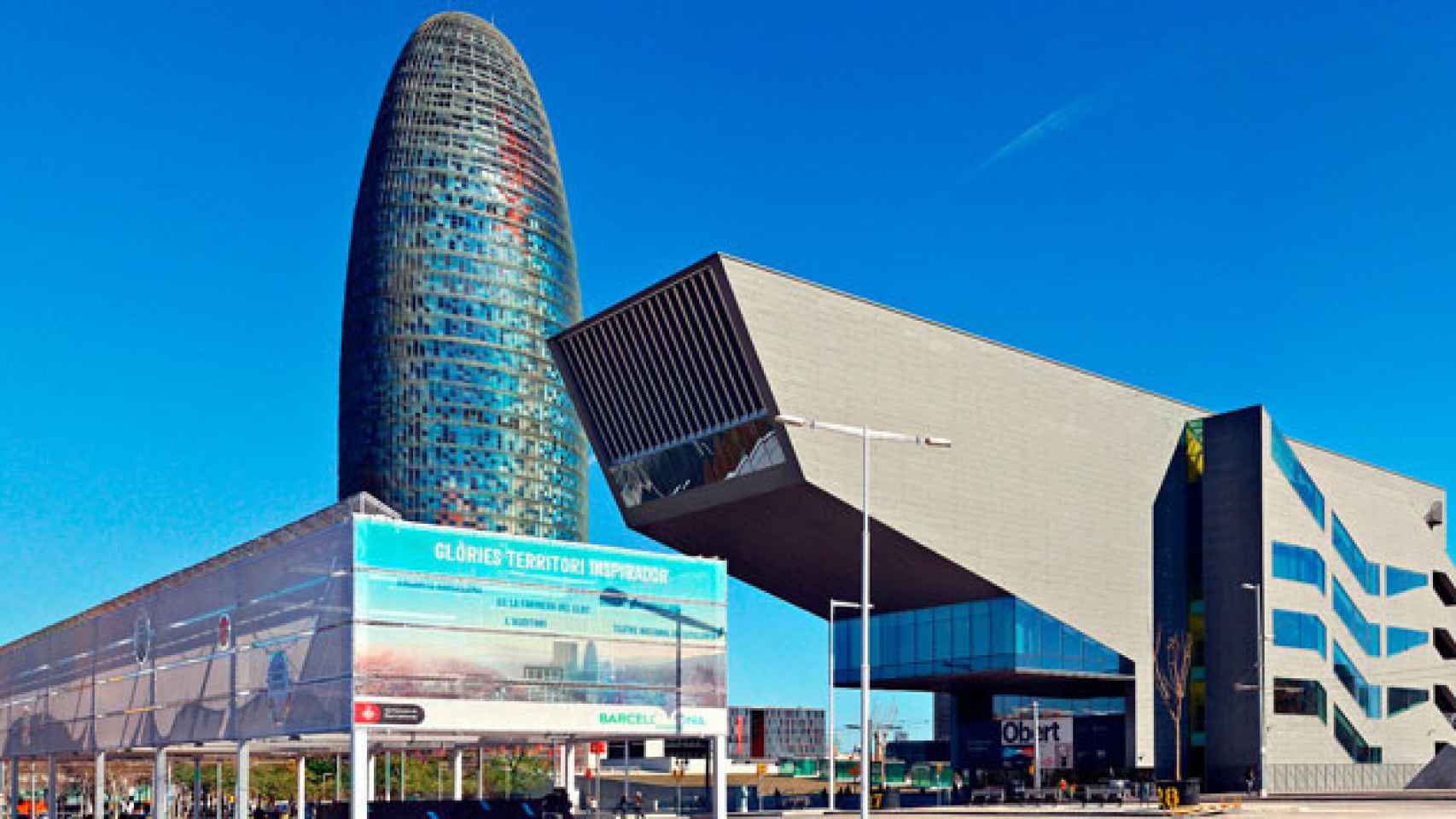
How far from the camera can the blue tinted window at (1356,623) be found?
279 feet

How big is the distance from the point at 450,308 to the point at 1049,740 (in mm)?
122296

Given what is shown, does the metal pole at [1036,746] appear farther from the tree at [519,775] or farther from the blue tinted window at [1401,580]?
the blue tinted window at [1401,580]

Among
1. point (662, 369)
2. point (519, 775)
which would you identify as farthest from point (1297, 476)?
point (519, 775)

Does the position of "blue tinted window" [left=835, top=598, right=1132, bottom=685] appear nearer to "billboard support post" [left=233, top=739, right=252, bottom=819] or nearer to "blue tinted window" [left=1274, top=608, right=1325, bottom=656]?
"blue tinted window" [left=1274, top=608, right=1325, bottom=656]

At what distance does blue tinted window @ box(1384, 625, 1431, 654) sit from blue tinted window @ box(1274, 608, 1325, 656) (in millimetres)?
11281

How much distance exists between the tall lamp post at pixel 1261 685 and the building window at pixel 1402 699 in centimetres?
1552

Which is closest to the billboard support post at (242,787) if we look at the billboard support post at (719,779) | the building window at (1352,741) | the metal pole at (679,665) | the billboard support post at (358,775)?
the billboard support post at (358,775)

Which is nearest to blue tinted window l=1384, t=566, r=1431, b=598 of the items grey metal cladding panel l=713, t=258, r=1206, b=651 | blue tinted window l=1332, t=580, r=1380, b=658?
blue tinted window l=1332, t=580, r=1380, b=658

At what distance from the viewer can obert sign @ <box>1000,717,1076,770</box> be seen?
75188 mm

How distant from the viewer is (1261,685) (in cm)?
7450

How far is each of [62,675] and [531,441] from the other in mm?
145547

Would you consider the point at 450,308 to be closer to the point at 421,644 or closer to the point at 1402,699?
the point at 1402,699

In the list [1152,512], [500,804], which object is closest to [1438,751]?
[1152,512]

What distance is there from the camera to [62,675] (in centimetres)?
5031
